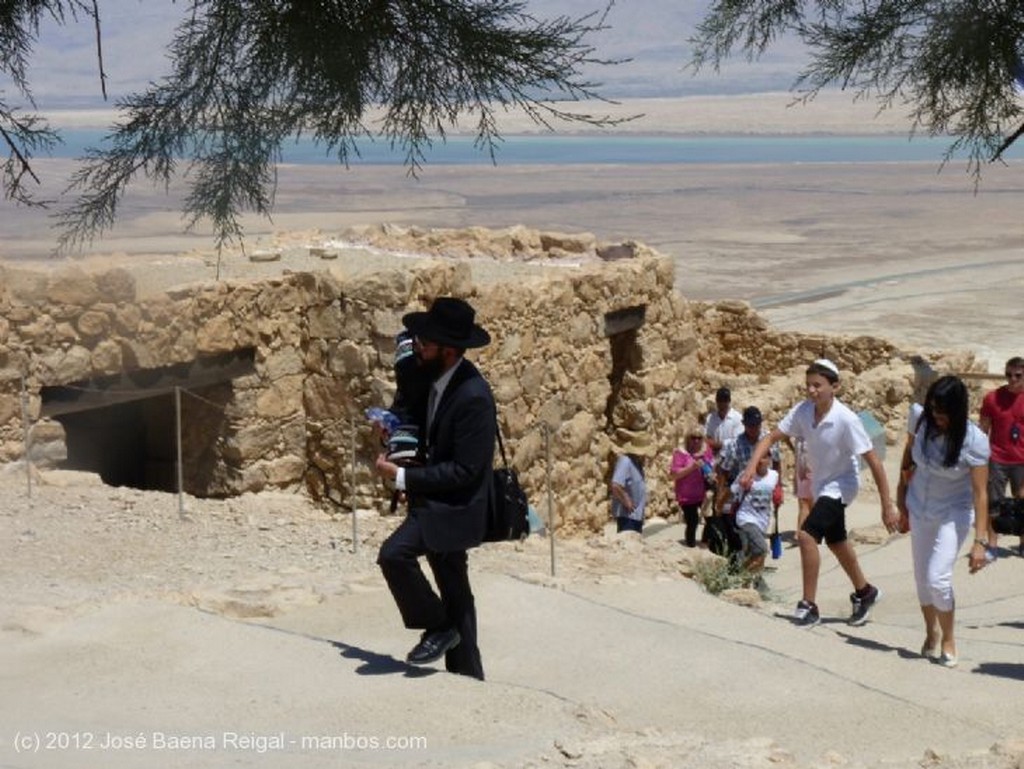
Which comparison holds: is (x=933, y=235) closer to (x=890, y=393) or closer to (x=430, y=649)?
(x=890, y=393)

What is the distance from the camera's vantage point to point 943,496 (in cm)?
789

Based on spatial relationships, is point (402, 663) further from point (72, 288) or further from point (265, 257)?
point (265, 257)

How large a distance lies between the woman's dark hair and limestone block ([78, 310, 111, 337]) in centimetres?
529

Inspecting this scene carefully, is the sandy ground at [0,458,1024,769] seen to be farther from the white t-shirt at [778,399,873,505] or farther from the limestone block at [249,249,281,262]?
the limestone block at [249,249,281,262]

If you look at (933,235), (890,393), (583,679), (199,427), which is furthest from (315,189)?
(583,679)

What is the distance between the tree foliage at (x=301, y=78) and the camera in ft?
24.9

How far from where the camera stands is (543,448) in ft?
43.0

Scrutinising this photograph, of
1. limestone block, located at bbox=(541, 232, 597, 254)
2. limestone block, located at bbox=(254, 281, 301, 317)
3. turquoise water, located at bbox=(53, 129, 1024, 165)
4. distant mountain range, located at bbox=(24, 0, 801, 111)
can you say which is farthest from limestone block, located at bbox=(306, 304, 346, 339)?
distant mountain range, located at bbox=(24, 0, 801, 111)

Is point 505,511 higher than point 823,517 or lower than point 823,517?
higher

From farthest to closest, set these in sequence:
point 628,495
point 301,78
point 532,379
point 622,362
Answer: point 622,362, point 532,379, point 628,495, point 301,78

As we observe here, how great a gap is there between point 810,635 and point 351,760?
Answer: 349cm

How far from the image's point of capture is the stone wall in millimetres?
10578

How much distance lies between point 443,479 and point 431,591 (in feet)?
1.57

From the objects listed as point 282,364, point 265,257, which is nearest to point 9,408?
point 282,364
